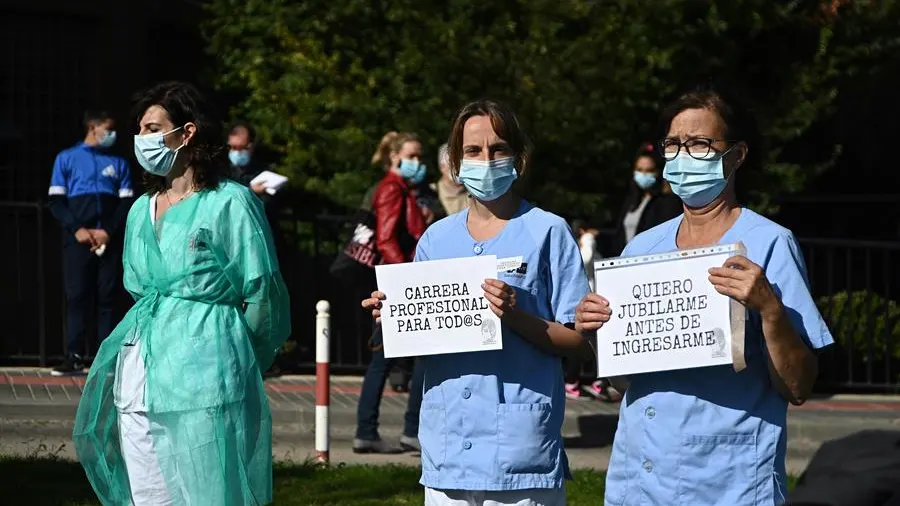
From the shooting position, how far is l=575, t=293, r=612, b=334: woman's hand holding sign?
4.54 m

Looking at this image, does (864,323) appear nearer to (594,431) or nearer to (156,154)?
(594,431)

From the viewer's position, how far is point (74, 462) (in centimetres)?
962

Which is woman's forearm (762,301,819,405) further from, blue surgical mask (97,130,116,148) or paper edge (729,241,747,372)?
blue surgical mask (97,130,116,148)

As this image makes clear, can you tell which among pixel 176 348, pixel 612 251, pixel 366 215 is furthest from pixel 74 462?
pixel 612 251

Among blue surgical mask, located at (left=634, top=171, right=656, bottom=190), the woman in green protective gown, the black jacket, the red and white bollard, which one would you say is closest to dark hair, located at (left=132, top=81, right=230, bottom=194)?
the woman in green protective gown

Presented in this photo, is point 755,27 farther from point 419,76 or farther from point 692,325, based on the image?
point 692,325

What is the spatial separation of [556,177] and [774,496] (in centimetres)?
1026

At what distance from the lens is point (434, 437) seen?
16.6 ft

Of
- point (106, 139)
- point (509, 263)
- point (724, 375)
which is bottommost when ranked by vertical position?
point (724, 375)

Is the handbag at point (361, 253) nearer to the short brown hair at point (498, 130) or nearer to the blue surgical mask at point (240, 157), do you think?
the blue surgical mask at point (240, 157)

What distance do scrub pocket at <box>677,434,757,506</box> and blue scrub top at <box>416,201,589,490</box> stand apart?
0.70m

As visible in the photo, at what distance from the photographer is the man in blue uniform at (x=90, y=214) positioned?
12.5 meters

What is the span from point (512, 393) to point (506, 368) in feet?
0.28

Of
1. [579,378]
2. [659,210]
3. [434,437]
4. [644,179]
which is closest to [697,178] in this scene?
[434,437]
